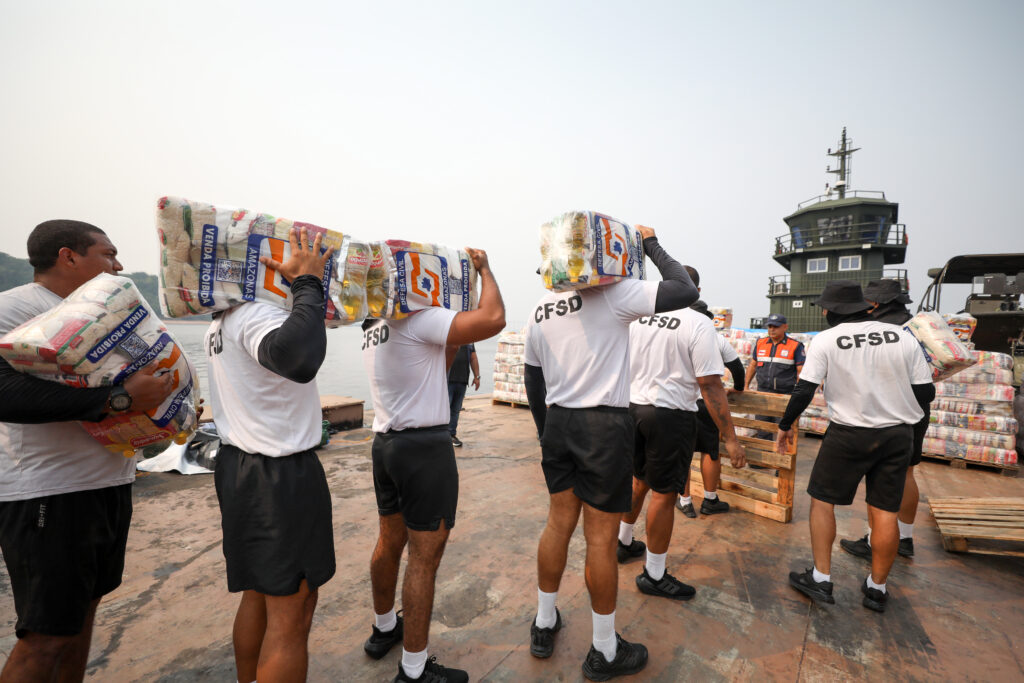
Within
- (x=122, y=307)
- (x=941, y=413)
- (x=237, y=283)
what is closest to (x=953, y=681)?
(x=237, y=283)

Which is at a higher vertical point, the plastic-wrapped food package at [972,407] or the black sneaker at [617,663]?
the plastic-wrapped food package at [972,407]

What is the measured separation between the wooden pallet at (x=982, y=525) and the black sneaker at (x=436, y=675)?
373 centimetres

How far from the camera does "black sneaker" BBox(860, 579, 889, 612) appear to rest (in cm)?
256

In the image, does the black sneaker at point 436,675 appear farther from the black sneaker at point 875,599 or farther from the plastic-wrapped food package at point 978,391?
the plastic-wrapped food package at point 978,391

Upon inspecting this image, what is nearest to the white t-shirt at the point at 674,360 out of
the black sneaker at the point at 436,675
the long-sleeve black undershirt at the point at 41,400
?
the black sneaker at the point at 436,675

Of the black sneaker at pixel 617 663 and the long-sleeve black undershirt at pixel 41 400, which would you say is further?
the black sneaker at pixel 617 663

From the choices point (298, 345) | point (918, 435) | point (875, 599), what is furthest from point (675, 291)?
point (918, 435)

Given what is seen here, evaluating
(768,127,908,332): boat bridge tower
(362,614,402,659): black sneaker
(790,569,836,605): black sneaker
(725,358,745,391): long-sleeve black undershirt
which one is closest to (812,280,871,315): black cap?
(725,358,745,391): long-sleeve black undershirt

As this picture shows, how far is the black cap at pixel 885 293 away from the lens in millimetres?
2830

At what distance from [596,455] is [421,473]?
0.82 meters

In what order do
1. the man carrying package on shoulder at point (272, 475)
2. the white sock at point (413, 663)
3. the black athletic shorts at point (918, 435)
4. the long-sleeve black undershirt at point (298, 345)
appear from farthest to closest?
the black athletic shorts at point (918, 435), the white sock at point (413, 663), the man carrying package on shoulder at point (272, 475), the long-sleeve black undershirt at point (298, 345)

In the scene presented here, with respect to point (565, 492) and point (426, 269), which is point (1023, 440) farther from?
point (426, 269)

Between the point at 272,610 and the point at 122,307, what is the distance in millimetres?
1177

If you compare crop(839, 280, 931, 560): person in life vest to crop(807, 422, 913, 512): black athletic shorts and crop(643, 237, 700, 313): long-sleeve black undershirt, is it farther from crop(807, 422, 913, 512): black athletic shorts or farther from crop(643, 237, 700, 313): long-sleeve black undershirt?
crop(643, 237, 700, 313): long-sleeve black undershirt
